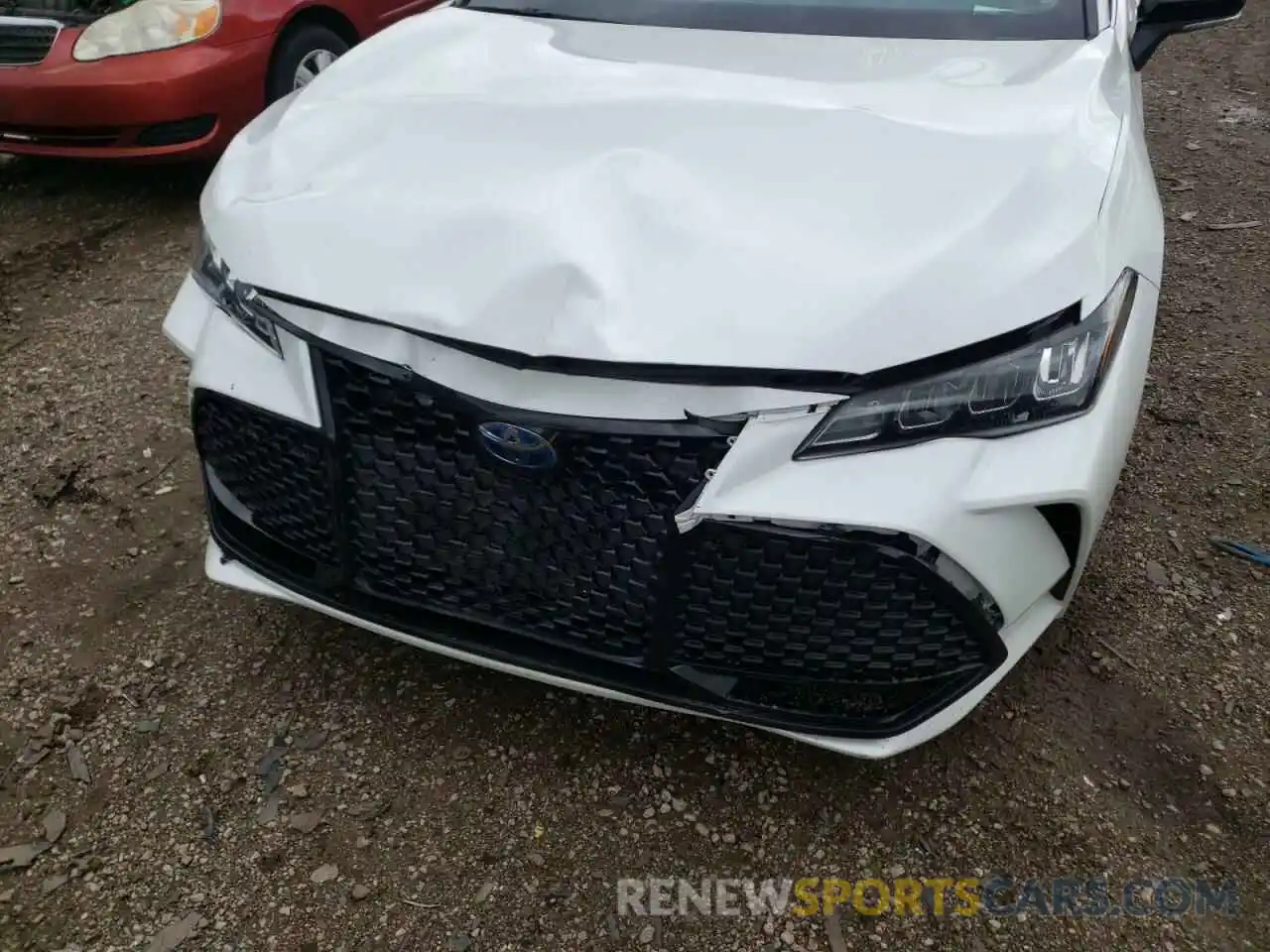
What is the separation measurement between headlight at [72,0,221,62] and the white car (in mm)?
2318

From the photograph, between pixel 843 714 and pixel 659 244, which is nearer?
pixel 659 244

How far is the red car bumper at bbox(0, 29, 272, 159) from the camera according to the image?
3740 mm

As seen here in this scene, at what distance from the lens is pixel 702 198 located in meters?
1.61

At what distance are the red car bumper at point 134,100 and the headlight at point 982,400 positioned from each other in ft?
11.1

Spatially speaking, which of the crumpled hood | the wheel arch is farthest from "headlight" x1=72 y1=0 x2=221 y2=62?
the crumpled hood

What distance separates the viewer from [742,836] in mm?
1826

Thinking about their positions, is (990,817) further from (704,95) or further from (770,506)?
(704,95)

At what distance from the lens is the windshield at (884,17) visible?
215 cm

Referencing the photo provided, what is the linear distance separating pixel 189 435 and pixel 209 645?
2.82 feet

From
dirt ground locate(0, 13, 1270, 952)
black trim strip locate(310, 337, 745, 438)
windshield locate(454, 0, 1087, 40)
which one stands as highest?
windshield locate(454, 0, 1087, 40)

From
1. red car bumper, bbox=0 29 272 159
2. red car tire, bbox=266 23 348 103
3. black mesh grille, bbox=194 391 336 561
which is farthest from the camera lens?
red car tire, bbox=266 23 348 103

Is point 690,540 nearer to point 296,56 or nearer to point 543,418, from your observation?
point 543,418

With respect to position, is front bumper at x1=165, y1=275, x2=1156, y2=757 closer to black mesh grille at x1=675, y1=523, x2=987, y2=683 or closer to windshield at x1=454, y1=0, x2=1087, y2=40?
black mesh grille at x1=675, y1=523, x2=987, y2=683

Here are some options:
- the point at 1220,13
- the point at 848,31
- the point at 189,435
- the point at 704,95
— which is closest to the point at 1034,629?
the point at 704,95
